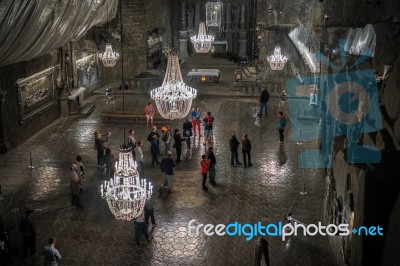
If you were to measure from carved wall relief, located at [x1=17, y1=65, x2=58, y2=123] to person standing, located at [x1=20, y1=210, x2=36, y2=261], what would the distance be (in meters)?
8.51

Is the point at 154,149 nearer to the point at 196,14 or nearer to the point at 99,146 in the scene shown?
the point at 99,146

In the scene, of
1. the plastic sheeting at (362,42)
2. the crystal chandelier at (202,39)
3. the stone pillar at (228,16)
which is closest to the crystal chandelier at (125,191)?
the plastic sheeting at (362,42)

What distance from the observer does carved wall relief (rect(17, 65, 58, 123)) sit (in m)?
19.4

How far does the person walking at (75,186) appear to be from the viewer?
1359 cm

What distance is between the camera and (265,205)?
14133mm

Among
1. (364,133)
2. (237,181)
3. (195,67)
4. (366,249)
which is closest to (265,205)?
(237,181)

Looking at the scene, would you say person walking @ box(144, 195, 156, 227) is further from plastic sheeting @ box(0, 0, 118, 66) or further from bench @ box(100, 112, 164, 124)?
bench @ box(100, 112, 164, 124)

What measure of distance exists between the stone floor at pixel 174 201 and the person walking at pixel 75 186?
22cm

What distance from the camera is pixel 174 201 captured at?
1438cm

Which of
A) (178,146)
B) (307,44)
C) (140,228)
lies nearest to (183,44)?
(307,44)

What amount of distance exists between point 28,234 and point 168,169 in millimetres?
4361

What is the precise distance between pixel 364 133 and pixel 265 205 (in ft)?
12.1

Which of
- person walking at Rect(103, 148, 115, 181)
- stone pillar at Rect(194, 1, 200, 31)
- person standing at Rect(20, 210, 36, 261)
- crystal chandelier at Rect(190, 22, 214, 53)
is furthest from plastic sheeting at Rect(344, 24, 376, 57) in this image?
stone pillar at Rect(194, 1, 200, 31)

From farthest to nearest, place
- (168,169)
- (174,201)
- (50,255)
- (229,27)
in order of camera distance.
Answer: (229,27)
(168,169)
(174,201)
(50,255)
